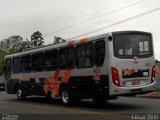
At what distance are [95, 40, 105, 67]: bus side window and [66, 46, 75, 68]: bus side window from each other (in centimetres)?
183

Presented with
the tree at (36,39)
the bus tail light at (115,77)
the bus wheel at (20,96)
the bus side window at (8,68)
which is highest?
the tree at (36,39)

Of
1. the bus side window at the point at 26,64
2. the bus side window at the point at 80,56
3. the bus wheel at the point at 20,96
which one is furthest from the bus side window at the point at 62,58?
the bus wheel at the point at 20,96

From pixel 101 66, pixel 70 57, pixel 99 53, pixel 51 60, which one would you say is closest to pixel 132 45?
pixel 99 53

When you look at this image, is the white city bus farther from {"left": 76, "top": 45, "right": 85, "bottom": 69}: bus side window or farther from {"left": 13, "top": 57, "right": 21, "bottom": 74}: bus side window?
{"left": 13, "top": 57, "right": 21, "bottom": 74}: bus side window

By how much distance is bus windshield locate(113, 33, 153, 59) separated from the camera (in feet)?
53.9

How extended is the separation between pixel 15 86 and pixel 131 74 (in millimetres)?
10601

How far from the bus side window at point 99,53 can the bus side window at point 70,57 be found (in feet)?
6.01

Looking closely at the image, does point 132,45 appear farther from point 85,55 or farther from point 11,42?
point 11,42

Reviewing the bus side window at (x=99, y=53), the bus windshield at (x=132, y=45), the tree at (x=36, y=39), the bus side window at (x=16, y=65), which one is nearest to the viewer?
the bus windshield at (x=132, y=45)

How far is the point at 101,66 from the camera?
1656cm

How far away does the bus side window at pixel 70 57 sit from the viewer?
18.5 metres

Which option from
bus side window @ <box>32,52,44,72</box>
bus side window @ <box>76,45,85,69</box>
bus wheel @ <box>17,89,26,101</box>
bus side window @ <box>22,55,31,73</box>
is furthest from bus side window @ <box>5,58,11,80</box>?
bus side window @ <box>76,45,85,69</box>

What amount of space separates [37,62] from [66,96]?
352cm

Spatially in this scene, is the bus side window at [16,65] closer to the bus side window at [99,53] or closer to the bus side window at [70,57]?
the bus side window at [70,57]
